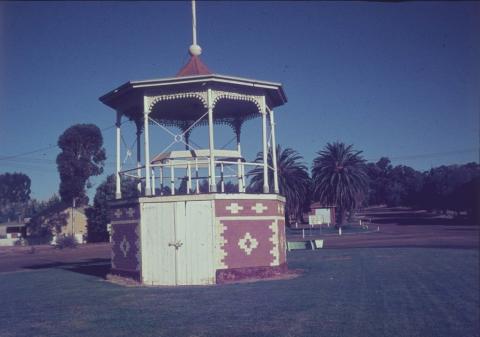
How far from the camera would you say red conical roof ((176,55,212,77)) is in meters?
19.0

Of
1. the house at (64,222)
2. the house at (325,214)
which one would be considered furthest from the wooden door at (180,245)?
the house at (325,214)

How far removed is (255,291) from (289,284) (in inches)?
72.3

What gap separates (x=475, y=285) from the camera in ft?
44.2

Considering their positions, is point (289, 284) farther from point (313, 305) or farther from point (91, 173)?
point (91, 173)

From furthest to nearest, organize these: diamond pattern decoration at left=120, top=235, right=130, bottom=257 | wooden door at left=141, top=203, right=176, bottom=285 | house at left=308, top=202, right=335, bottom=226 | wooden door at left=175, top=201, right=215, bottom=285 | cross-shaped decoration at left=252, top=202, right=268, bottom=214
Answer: house at left=308, top=202, right=335, bottom=226
diamond pattern decoration at left=120, top=235, right=130, bottom=257
cross-shaped decoration at left=252, top=202, right=268, bottom=214
wooden door at left=141, top=203, right=176, bottom=285
wooden door at left=175, top=201, right=215, bottom=285

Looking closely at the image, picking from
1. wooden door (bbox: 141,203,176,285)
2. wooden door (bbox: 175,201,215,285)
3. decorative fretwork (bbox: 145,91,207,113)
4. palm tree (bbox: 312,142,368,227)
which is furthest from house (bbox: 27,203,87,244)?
wooden door (bbox: 175,201,215,285)

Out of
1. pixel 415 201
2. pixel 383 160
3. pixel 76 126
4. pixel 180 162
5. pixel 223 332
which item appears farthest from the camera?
pixel 383 160

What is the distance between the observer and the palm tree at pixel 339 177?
69.5 meters

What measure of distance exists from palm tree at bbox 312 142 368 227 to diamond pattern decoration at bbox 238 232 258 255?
53.9 metres

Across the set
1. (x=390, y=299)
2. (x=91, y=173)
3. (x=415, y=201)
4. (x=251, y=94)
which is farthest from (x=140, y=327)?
(x=415, y=201)

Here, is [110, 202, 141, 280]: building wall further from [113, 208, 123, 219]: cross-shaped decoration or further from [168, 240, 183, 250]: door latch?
[168, 240, 183, 250]: door latch

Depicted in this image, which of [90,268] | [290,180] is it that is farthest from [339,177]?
[90,268]

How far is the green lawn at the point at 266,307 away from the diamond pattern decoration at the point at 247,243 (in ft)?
5.23

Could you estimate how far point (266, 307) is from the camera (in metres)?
10.8
